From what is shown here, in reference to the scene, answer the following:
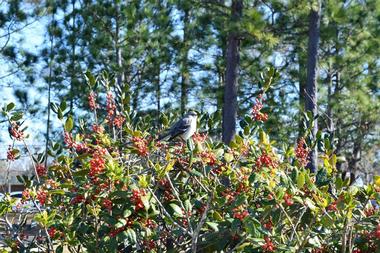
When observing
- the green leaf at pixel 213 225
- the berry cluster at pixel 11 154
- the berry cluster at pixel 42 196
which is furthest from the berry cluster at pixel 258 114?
the berry cluster at pixel 11 154

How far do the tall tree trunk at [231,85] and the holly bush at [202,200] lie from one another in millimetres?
8139

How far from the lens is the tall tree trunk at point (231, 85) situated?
10.9 m

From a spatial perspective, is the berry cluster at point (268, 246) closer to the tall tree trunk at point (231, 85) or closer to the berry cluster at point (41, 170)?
the berry cluster at point (41, 170)

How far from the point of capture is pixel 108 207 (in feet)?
8.23

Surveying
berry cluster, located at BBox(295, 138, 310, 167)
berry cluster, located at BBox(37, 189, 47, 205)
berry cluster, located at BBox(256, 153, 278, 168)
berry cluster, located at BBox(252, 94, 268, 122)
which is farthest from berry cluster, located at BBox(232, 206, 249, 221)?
berry cluster, located at BBox(37, 189, 47, 205)

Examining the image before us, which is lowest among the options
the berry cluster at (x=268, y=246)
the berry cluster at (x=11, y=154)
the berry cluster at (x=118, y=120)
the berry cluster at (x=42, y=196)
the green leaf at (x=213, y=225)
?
the berry cluster at (x=268, y=246)

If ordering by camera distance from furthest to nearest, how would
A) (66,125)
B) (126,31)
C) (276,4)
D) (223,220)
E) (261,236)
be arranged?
(126,31), (276,4), (66,125), (223,220), (261,236)

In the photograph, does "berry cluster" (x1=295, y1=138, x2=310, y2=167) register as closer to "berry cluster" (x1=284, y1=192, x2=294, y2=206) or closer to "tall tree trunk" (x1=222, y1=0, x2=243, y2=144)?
"berry cluster" (x1=284, y1=192, x2=294, y2=206)

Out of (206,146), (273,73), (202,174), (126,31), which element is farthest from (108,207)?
(126,31)

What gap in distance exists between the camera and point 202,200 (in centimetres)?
271

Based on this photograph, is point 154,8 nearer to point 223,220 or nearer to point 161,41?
point 161,41

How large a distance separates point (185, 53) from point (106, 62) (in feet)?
6.41

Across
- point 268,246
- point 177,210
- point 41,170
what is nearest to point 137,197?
point 177,210

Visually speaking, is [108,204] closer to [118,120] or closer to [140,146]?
[140,146]
